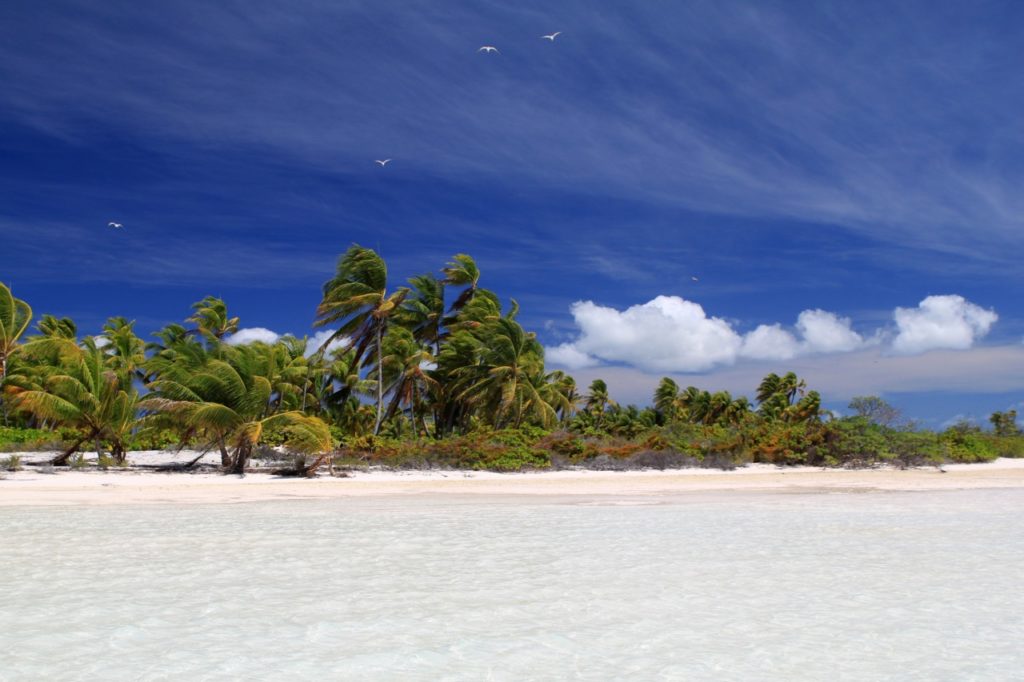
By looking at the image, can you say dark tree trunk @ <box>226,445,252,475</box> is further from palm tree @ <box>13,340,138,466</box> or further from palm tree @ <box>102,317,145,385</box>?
palm tree @ <box>102,317,145,385</box>

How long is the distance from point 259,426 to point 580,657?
47.0 ft

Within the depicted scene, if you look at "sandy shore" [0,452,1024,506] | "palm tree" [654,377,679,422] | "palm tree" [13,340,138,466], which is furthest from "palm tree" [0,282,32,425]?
"palm tree" [654,377,679,422]

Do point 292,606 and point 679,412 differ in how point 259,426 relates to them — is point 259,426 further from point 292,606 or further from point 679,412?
point 679,412

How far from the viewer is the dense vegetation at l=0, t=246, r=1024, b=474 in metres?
18.5

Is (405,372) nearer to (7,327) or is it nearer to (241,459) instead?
(241,459)

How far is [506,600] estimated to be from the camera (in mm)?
6160

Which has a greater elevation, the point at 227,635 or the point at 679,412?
the point at 679,412

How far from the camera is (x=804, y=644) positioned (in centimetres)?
500

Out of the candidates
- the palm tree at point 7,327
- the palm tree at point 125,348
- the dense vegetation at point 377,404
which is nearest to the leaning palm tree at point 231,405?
the dense vegetation at point 377,404

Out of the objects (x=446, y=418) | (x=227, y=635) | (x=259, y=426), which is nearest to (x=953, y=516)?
(x=227, y=635)

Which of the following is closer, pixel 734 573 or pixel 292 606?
pixel 292 606

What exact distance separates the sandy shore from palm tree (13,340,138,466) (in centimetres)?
143

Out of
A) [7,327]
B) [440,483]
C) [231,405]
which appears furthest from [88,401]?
[7,327]

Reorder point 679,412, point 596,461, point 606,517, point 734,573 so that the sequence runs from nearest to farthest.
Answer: point 734,573
point 606,517
point 596,461
point 679,412
